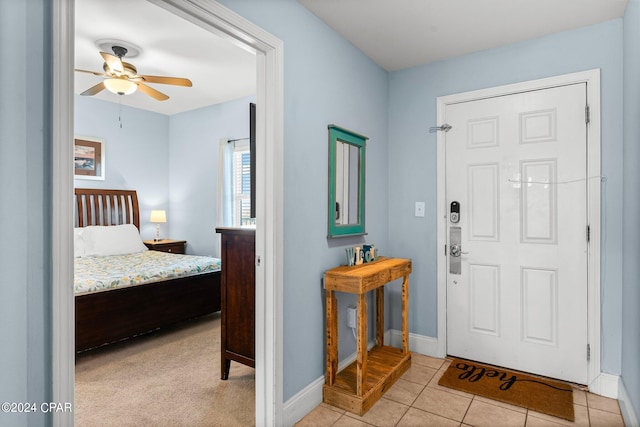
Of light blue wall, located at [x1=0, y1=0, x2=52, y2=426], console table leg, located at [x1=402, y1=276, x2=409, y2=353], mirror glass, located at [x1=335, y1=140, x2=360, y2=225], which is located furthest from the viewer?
console table leg, located at [x1=402, y1=276, x2=409, y2=353]

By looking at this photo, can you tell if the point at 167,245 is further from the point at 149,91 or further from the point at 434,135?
the point at 434,135

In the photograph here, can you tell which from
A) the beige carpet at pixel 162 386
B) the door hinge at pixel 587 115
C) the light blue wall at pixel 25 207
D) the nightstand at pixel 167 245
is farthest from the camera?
the nightstand at pixel 167 245

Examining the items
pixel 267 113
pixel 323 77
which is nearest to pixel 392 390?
pixel 267 113

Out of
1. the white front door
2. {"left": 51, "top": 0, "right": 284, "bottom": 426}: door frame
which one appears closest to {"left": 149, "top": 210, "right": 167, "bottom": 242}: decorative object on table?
{"left": 51, "top": 0, "right": 284, "bottom": 426}: door frame

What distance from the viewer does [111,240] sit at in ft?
15.0

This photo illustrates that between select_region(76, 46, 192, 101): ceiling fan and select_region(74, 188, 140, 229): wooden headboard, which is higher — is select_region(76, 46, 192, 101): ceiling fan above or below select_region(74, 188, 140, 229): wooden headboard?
above

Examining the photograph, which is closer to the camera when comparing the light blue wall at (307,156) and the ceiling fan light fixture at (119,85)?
the light blue wall at (307,156)

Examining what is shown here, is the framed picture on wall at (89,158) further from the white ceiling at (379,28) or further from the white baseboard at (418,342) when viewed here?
the white baseboard at (418,342)

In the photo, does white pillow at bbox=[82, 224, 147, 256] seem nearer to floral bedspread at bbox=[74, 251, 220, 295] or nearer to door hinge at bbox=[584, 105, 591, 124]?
floral bedspread at bbox=[74, 251, 220, 295]

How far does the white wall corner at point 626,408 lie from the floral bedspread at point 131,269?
3.55 metres

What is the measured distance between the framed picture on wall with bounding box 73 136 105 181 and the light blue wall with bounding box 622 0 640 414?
5.49 metres

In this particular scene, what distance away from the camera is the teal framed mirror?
254cm

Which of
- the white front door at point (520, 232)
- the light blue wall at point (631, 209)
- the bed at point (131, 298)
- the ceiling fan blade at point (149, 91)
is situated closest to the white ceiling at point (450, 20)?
the light blue wall at point (631, 209)

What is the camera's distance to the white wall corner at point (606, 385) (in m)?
2.42
